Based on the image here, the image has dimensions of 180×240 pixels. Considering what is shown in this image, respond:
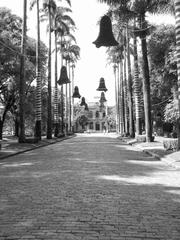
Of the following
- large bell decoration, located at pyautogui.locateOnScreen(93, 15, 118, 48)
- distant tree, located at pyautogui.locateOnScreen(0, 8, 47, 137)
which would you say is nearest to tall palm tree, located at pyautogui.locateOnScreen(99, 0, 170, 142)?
distant tree, located at pyautogui.locateOnScreen(0, 8, 47, 137)

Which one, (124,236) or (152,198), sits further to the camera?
(152,198)

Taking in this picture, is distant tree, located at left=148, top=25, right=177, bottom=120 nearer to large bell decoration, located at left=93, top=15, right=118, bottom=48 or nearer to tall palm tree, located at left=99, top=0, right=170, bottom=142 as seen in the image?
tall palm tree, located at left=99, top=0, right=170, bottom=142

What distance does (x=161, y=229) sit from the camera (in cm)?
580

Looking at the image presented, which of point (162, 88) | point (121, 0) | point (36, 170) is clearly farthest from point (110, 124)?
point (36, 170)

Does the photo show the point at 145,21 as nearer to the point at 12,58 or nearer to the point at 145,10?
the point at 145,10

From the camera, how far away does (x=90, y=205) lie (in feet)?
24.7

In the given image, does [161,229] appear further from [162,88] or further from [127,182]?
[162,88]

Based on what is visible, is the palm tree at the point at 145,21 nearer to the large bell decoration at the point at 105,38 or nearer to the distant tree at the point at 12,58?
the distant tree at the point at 12,58

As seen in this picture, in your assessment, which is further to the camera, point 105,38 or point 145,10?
point 145,10

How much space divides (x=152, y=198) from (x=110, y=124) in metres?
137

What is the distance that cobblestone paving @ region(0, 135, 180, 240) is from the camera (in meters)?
5.64

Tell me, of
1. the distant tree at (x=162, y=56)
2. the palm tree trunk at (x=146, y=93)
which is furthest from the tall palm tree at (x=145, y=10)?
the distant tree at (x=162, y=56)

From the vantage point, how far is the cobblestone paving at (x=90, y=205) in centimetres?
564

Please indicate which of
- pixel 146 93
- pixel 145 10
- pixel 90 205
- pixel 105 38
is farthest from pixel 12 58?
pixel 90 205
